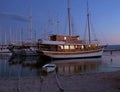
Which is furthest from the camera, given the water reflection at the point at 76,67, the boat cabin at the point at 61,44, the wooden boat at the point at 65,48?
the boat cabin at the point at 61,44

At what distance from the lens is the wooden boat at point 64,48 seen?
60531mm

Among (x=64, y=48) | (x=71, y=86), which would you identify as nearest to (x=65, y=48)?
(x=64, y=48)

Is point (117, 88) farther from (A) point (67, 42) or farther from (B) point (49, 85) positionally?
(A) point (67, 42)

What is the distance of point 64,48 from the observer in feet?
205

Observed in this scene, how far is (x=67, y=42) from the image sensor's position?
63.1m

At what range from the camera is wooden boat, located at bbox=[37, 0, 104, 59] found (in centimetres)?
6053

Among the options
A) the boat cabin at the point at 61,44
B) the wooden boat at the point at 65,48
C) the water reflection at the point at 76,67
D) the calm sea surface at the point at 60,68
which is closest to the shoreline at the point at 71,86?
the calm sea surface at the point at 60,68

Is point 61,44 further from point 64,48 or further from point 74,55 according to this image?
point 74,55

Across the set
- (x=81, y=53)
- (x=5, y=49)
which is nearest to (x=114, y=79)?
(x=81, y=53)

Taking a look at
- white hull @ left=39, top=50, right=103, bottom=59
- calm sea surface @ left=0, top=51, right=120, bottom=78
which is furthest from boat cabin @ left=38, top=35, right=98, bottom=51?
calm sea surface @ left=0, top=51, right=120, bottom=78

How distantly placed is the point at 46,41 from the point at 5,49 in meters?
42.5

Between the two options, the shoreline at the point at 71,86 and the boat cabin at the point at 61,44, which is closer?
the shoreline at the point at 71,86

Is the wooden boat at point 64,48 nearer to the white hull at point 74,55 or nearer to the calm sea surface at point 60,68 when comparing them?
the white hull at point 74,55

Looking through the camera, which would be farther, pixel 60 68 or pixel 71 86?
pixel 60 68
